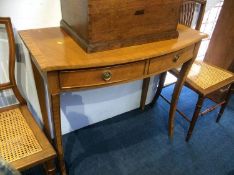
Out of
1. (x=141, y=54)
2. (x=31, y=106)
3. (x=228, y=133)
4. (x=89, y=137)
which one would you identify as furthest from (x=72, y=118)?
(x=228, y=133)

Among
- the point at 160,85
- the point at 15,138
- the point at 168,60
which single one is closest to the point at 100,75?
the point at 168,60

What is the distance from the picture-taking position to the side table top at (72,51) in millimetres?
859

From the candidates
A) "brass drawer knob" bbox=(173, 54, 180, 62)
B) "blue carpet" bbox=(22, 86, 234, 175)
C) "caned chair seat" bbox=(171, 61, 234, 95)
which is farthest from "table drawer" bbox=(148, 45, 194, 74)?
"blue carpet" bbox=(22, 86, 234, 175)

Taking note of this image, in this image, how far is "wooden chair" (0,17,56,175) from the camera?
0.92 metres

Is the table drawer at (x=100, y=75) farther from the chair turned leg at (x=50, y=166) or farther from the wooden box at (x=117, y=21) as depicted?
the chair turned leg at (x=50, y=166)

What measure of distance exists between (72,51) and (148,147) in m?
0.97

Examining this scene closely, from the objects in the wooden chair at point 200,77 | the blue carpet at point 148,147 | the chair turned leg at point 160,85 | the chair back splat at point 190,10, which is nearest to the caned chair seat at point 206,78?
the wooden chair at point 200,77

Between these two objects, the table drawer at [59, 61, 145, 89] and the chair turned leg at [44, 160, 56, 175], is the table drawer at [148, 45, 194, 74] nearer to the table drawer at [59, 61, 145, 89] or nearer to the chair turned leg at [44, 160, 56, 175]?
the table drawer at [59, 61, 145, 89]

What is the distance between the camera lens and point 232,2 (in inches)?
72.5

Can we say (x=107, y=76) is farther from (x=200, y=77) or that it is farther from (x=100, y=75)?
(x=200, y=77)

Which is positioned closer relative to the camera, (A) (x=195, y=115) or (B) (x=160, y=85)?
(A) (x=195, y=115)

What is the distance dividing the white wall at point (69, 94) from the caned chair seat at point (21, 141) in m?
0.24

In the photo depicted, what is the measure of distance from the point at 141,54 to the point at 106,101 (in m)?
0.77

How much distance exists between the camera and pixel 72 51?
95 centimetres
